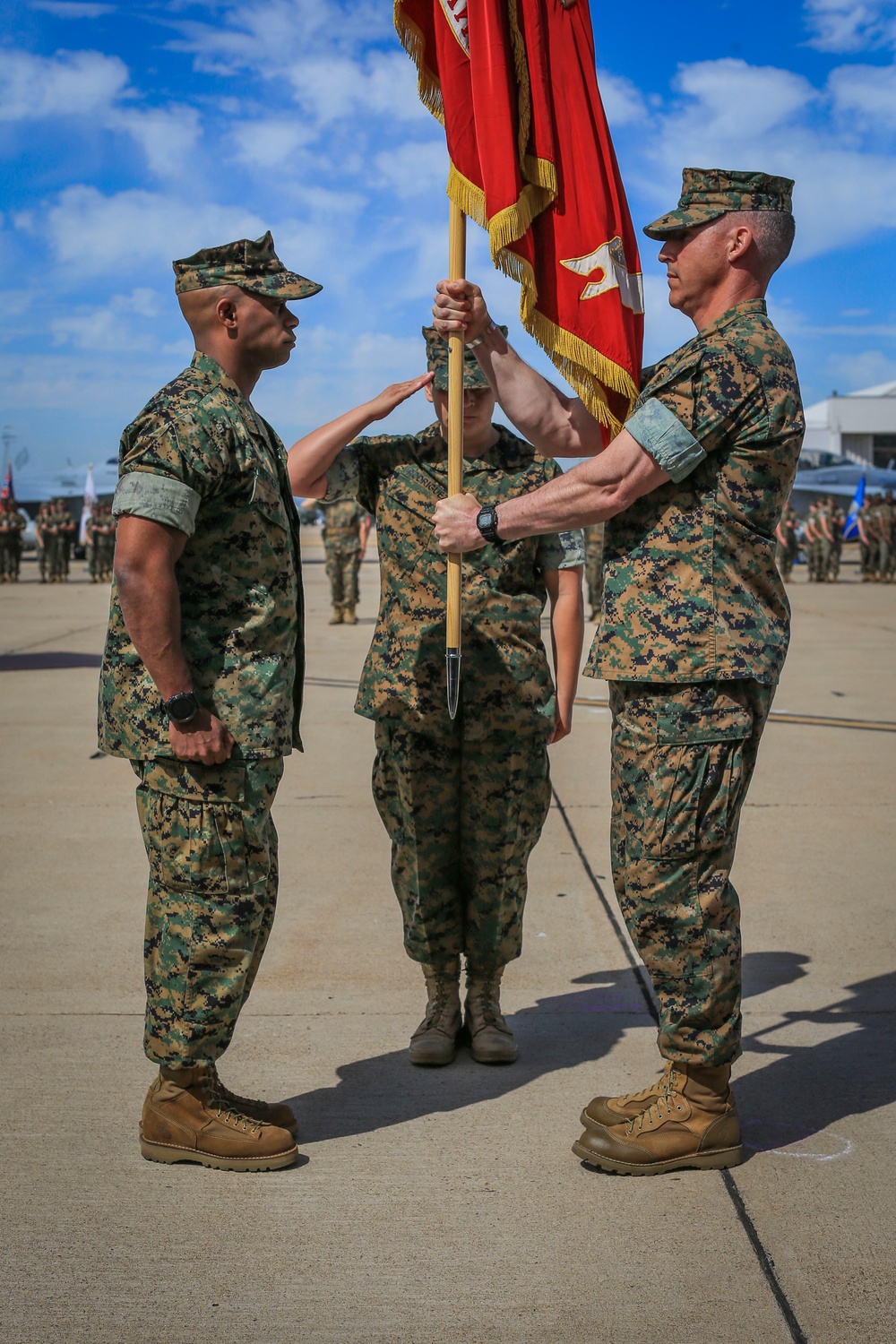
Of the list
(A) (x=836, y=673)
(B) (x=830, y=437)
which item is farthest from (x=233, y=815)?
(B) (x=830, y=437)

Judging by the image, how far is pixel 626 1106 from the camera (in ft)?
10.8

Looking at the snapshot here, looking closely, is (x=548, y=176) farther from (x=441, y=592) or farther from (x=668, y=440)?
(x=441, y=592)

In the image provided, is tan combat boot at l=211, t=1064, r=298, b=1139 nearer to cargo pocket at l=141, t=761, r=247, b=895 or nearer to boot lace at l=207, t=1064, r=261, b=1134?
boot lace at l=207, t=1064, r=261, b=1134

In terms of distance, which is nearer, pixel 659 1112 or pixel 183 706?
pixel 183 706

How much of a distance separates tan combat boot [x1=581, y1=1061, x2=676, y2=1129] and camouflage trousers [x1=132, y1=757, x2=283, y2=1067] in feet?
3.06

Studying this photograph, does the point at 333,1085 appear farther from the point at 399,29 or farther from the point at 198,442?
the point at 399,29

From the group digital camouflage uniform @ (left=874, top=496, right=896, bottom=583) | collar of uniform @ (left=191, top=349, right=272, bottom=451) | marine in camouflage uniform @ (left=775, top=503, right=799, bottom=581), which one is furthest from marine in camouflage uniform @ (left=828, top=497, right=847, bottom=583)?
collar of uniform @ (left=191, top=349, right=272, bottom=451)

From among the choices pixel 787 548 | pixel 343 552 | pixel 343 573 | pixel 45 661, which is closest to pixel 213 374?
pixel 45 661

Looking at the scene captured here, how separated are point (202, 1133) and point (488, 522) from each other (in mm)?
1666

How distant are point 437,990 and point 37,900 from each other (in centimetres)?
218

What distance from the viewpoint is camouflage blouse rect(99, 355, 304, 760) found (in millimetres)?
3084

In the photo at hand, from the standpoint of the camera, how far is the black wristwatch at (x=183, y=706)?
3014mm

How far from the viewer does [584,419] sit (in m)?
3.83

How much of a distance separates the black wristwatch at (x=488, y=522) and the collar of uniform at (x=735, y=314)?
660 millimetres
